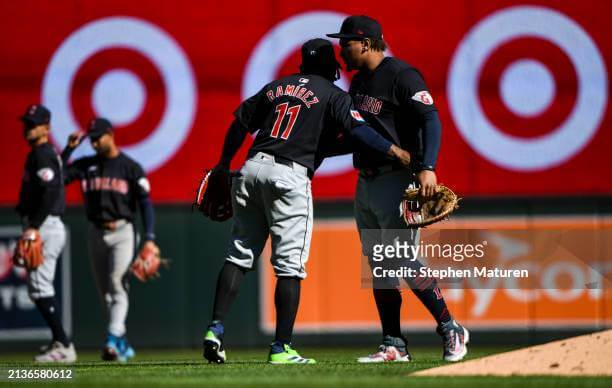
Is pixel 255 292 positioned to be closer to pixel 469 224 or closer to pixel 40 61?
pixel 469 224

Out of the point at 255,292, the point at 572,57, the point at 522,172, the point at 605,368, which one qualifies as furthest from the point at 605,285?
the point at 605,368

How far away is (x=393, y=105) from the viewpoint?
5.95 m

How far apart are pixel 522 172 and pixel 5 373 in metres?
5.10

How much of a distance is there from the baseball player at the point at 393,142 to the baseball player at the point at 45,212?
2628 mm

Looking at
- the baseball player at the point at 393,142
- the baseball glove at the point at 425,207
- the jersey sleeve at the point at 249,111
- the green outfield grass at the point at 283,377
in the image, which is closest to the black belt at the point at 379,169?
the baseball player at the point at 393,142

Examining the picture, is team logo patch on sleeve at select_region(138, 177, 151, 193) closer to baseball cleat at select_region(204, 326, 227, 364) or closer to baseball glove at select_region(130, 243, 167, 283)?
baseball glove at select_region(130, 243, 167, 283)

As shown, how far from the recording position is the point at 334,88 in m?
5.69

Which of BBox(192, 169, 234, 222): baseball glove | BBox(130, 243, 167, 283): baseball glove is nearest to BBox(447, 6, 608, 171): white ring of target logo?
BBox(130, 243, 167, 283): baseball glove

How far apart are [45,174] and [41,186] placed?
91 millimetres

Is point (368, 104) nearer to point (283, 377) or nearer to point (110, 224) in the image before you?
point (283, 377)

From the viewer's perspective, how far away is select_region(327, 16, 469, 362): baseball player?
583cm

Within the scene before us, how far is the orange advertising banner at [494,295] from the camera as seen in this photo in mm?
9227

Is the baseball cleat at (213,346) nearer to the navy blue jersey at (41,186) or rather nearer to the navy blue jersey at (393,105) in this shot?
the navy blue jersey at (393,105)

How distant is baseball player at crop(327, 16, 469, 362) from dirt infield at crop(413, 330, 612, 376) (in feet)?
1.90
